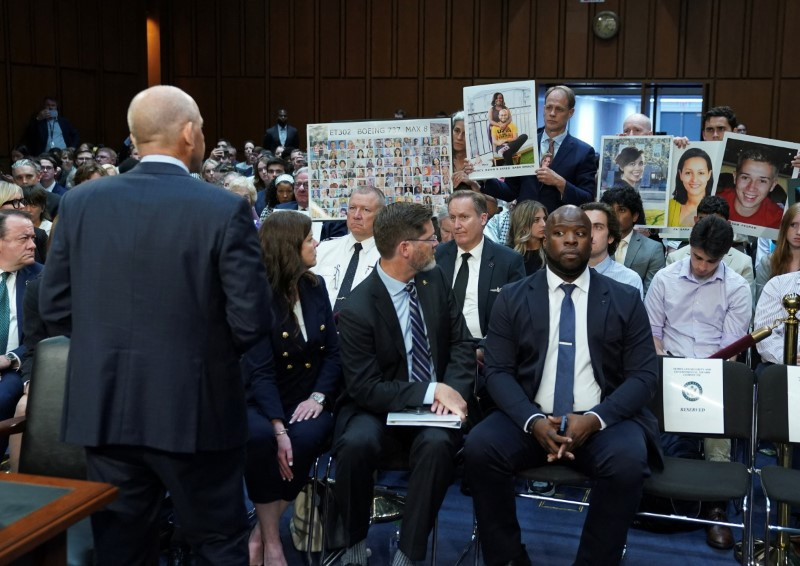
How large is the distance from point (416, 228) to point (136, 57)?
531 inches

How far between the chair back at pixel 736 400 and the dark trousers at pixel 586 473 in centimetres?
46

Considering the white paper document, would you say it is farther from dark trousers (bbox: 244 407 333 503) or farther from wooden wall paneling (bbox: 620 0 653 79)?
wooden wall paneling (bbox: 620 0 653 79)

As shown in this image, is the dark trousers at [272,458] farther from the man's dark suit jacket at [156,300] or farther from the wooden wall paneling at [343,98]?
the wooden wall paneling at [343,98]

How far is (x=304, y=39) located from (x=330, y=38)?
47 centimetres

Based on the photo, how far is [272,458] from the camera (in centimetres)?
366

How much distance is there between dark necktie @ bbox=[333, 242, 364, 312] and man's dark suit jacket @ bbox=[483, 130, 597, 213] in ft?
3.71

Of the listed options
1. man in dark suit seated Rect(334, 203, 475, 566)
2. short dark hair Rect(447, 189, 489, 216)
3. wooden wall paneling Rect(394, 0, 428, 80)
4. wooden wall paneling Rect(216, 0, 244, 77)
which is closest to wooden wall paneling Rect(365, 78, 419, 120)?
wooden wall paneling Rect(394, 0, 428, 80)

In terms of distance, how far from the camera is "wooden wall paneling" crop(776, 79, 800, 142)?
44.3 feet

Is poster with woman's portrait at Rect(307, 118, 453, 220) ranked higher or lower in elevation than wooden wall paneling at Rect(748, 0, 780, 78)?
lower

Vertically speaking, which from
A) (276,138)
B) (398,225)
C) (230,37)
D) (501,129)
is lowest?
(398,225)

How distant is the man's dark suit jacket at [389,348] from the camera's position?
3785mm

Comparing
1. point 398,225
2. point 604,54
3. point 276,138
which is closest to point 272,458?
point 398,225

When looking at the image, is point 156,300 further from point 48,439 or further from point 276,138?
point 276,138

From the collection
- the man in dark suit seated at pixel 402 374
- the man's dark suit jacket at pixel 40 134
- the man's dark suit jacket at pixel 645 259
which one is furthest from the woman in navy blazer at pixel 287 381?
the man's dark suit jacket at pixel 40 134
